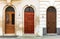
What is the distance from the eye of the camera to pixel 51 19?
66.2 ft

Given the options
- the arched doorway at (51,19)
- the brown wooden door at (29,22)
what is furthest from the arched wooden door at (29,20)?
the arched doorway at (51,19)

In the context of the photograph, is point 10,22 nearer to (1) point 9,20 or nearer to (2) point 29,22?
(1) point 9,20

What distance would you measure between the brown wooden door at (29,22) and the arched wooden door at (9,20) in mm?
1480

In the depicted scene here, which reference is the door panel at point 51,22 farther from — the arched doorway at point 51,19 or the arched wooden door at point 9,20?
the arched wooden door at point 9,20

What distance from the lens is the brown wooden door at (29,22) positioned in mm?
19969

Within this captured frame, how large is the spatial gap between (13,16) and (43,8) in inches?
148

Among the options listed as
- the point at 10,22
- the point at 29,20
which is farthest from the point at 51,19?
the point at 10,22

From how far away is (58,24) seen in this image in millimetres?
19625

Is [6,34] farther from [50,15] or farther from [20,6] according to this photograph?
[50,15]

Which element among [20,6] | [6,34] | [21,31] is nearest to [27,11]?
[20,6]

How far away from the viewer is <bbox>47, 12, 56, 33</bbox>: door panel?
20.1 meters

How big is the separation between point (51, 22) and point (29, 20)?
8.91 ft

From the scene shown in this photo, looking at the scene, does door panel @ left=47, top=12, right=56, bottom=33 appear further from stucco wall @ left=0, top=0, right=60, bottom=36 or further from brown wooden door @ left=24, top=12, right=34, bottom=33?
brown wooden door @ left=24, top=12, right=34, bottom=33

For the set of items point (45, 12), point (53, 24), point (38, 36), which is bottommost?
point (38, 36)
